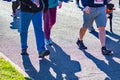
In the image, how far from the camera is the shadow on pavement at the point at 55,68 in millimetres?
7047

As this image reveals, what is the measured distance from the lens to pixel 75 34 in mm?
10586

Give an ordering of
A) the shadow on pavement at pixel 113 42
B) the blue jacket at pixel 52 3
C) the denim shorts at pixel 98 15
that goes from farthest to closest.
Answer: the shadow on pavement at pixel 113 42 → the blue jacket at pixel 52 3 → the denim shorts at pixel 98 15

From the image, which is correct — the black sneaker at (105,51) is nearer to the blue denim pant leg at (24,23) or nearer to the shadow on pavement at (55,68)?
the shadow on pavement at (55,68)

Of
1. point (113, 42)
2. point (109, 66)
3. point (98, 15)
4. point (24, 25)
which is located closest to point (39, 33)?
point (24, 25)

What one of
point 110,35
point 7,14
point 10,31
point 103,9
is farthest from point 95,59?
point 7,14

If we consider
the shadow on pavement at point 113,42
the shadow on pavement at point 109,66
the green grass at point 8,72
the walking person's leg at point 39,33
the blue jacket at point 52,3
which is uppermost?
the blue jacket at point 52,3

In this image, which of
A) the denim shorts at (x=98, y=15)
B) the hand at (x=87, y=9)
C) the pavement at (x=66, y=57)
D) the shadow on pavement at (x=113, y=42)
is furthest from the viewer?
the shadow on pavement at (x=113, y=42)

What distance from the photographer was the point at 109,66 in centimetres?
768

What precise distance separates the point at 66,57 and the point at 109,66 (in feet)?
3.44

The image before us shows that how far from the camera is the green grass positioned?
6654 mm

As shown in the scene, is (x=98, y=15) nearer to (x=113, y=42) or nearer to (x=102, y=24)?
(x=102, y=24)

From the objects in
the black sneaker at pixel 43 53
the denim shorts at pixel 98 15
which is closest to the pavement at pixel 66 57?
the black sneaker at pixel 43 53

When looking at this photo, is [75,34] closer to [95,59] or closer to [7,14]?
[95,59]

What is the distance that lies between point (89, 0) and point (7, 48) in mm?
2142
